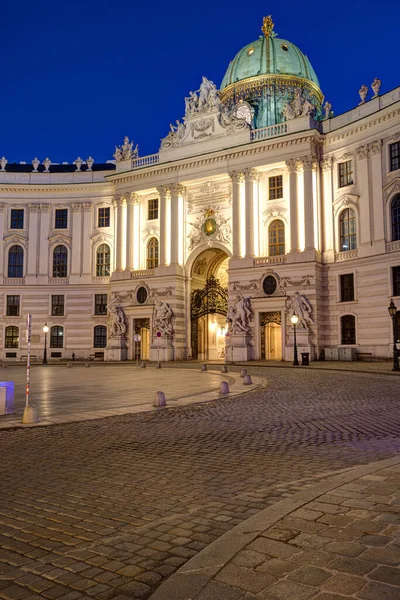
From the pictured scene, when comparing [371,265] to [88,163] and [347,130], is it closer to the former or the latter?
[347,130]

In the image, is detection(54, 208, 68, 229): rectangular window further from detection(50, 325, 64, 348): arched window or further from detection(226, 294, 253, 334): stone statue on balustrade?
detection(226, 294, 253, 334): stone statue on balustrade

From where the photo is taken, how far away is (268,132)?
47094mm

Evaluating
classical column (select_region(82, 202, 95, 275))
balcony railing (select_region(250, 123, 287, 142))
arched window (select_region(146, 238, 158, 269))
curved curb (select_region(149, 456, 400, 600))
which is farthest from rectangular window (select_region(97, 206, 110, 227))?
curved curb (select_region(149, 456, 400, 600))

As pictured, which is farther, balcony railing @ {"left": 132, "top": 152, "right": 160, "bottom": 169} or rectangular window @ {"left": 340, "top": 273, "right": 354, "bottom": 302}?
balcony railing @ {"left": 132, "top": 152, "right": 160, "bottom": 169}

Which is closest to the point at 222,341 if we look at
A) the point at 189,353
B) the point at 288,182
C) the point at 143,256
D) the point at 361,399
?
the point at 189,353

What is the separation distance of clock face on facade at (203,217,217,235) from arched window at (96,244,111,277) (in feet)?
38.4

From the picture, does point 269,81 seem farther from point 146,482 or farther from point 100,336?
point 146,482

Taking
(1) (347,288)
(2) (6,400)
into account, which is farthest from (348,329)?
(2) (6,400)

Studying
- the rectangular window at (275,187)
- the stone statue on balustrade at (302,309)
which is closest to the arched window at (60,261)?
the rectangular window at (275,187)

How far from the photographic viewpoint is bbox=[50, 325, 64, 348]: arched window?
5491 cm

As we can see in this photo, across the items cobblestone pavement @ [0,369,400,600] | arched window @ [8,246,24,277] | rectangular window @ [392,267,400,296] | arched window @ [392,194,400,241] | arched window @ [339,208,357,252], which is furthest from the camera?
arched window @ [8,246,24,277]

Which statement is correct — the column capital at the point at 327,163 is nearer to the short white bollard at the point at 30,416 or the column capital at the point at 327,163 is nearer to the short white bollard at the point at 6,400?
the short white bollard at the point at 6,400

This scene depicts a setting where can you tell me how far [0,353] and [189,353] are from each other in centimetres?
1980

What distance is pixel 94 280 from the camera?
55.7 metres
